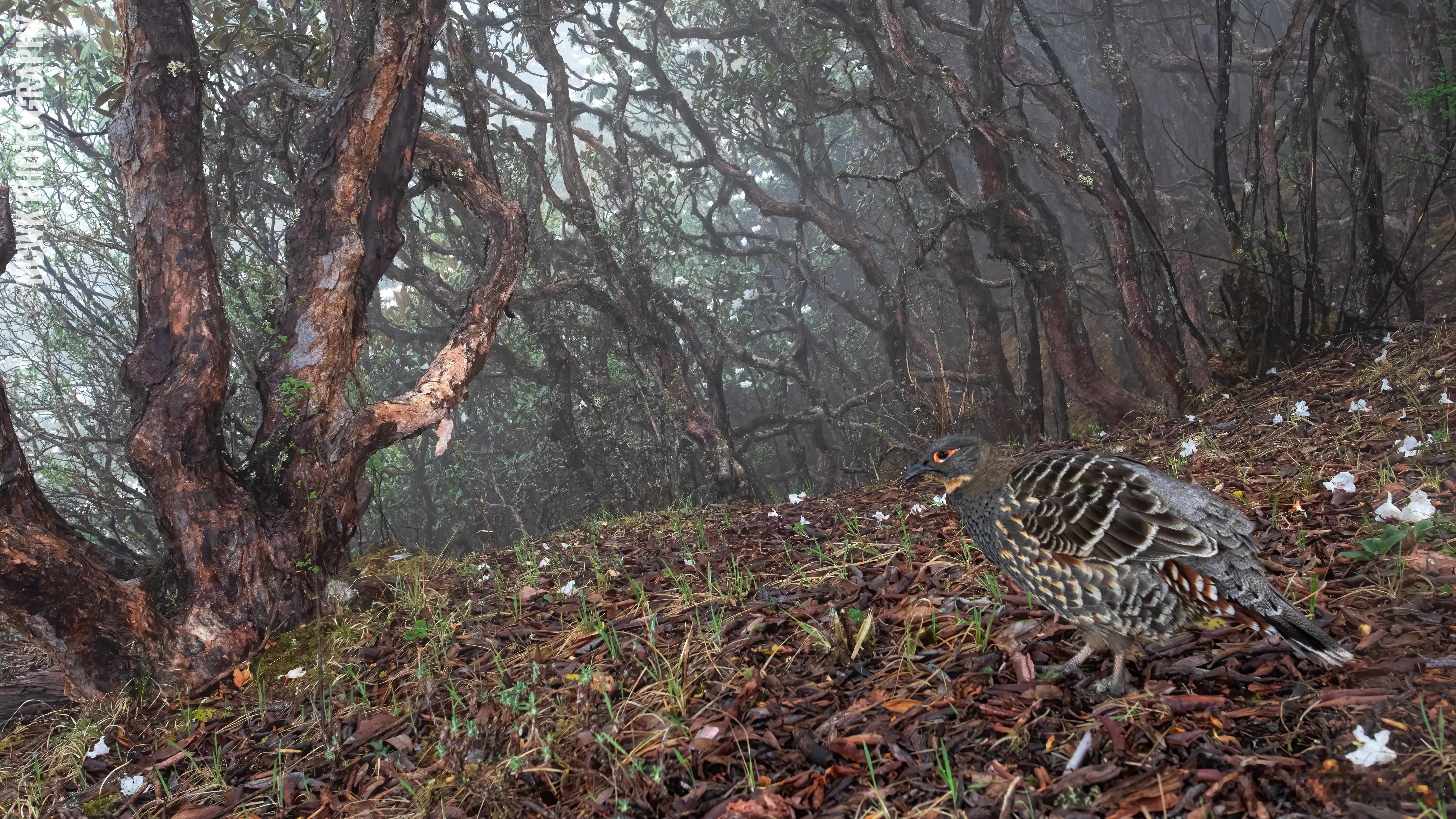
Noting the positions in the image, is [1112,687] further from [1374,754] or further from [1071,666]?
[1374,754]

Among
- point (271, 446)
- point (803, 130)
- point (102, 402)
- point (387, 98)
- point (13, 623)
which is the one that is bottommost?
point (13, 623)

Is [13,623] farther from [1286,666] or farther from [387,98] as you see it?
[1286,666]

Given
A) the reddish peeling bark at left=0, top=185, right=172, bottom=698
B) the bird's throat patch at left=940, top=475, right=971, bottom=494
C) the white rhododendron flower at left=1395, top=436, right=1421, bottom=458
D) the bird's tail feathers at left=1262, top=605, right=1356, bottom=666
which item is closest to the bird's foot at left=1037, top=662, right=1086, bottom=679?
the bird's tail feathers at left=1262, top=605, right=1356, bottom=666

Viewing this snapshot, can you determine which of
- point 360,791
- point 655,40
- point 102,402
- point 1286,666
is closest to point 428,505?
point 102,402

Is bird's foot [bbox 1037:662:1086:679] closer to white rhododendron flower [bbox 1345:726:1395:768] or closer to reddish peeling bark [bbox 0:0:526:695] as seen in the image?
white rhododendron flower [bbox 1345:726:1395:768]

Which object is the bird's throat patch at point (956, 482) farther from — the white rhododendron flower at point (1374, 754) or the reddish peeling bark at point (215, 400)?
the reddish peeling bark at point (215, 400)

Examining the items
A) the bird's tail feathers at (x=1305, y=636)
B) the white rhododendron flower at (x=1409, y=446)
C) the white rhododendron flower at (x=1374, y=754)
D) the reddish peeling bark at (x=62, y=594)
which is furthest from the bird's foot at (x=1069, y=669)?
the reddish peeling bark at (x=62, y=594)

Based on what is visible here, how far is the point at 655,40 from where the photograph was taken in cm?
1182

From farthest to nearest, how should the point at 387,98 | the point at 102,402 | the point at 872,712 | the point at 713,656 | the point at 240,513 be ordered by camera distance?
the point at 102,402, the point at 387,98, the point at 240,513, the point at 713,656, the point at 872,712

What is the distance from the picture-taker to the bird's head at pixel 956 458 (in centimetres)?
336

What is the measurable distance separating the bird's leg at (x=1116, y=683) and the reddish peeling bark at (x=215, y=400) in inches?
151

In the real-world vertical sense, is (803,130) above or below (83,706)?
above

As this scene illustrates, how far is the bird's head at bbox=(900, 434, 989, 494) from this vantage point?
11.0 ft

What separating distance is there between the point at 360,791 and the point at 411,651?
106 cm
